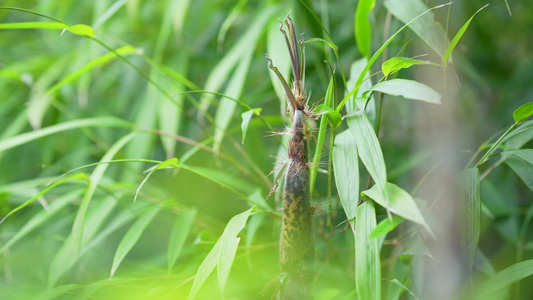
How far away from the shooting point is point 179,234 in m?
0.43

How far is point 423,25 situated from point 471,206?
15 centimetres

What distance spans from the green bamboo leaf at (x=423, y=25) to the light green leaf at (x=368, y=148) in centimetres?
10

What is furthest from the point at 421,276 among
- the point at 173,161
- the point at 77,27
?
the point at 77,27

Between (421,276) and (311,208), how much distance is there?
194mm

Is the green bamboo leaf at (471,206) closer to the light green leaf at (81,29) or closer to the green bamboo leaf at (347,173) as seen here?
the green bamboo leaf at (347,173)

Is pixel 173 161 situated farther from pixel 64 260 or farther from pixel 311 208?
pixel 64 260

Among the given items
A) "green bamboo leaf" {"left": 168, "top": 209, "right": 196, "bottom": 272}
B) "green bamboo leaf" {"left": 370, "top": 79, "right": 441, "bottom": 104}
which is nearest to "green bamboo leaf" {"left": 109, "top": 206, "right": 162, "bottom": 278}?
"green bamboo leaf" {"left": 168, "top": 209, "right": 196, "bottom": 272}

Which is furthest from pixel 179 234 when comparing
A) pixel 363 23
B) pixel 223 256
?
pixel 363 23

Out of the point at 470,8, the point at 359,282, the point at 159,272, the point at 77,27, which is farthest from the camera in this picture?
the point at 470,8

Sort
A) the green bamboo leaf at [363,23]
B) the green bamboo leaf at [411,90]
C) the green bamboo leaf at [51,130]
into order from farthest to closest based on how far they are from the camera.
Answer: the green bamboo leaf at [51,130], the green bamboo leaf at [363,23], the green bamboo leaf at [411,90]

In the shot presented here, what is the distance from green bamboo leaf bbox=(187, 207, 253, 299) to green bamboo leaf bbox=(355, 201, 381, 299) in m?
0.08

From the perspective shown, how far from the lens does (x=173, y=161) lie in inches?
12.1

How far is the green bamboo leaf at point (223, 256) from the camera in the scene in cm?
27

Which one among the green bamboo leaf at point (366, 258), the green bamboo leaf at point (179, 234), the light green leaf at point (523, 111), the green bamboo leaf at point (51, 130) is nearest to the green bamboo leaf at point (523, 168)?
the light green leaf at point (523, 111)
